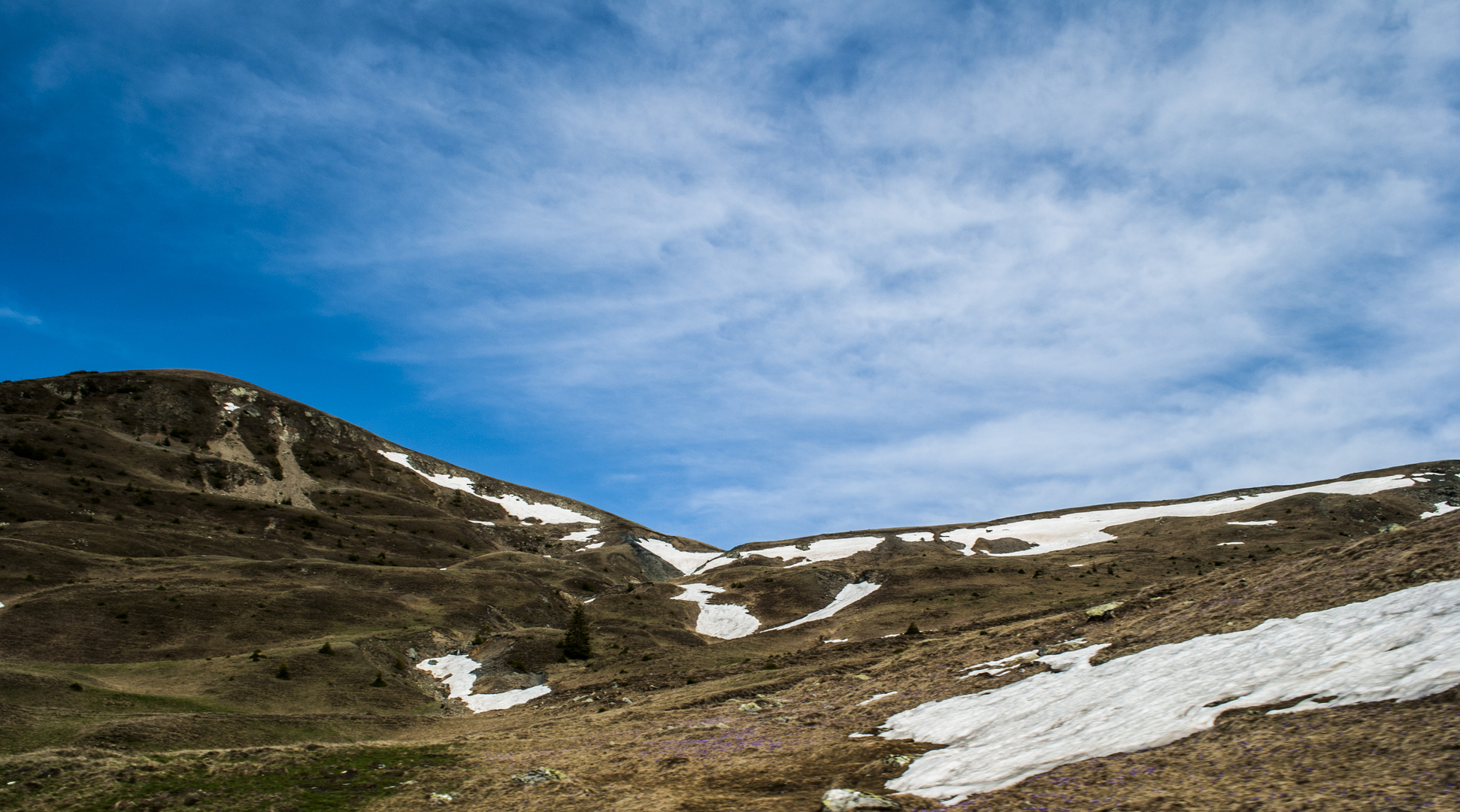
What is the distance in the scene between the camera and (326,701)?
39.6m

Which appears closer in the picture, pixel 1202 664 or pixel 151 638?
pixel 1202 664

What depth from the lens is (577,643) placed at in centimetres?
5422

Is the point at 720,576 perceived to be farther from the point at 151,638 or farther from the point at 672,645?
the point at 151,638

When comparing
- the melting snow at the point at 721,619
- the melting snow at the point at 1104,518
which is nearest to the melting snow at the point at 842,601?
the melting snow at the point at 721,619

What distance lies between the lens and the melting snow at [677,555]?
126312 mm

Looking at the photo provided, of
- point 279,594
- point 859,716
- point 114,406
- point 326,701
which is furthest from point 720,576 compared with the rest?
point 114,406

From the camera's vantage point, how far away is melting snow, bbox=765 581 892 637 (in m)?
68.1

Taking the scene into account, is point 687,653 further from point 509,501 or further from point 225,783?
point 509,501

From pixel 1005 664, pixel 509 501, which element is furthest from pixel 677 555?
pixel 1005 664

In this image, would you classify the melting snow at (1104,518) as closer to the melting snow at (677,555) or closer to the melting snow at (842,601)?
the melting snow at (842,601)

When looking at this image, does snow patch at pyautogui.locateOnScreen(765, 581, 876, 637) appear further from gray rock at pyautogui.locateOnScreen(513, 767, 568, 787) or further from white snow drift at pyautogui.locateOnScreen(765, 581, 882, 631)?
gray rock at pyautogui.locateOnScreen(513, 767, 568, 787)

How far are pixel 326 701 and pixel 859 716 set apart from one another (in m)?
32.3

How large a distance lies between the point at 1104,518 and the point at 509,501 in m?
113

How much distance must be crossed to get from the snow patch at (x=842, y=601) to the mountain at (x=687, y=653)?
0.45m
